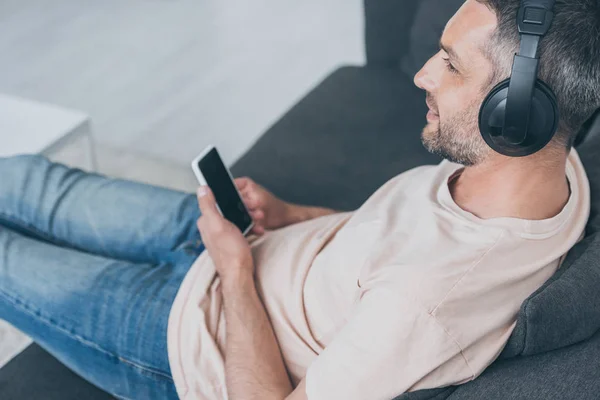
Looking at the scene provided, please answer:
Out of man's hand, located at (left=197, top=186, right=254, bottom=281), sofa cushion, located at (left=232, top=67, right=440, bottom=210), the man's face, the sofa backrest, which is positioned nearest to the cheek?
the man's face

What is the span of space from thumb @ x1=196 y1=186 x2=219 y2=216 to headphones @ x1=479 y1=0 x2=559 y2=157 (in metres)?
0.53

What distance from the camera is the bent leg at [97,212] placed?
4.70ft

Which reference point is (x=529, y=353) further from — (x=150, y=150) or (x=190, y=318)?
(x=150, y=150)

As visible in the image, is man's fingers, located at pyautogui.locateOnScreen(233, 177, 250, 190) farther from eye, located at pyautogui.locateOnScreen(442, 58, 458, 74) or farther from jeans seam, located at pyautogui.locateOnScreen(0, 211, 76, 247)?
eye, located at pyautogui.locateOnScreen(442, 58, 458, 74)

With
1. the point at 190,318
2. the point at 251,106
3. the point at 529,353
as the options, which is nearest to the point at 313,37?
the point at 251,106

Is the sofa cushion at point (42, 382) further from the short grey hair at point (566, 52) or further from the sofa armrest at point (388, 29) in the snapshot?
the sofa armrest at point (388, 29)

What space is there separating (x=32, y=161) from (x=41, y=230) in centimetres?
15

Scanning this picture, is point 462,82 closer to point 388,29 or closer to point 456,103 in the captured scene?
point 456,103

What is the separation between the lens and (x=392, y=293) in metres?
0.97

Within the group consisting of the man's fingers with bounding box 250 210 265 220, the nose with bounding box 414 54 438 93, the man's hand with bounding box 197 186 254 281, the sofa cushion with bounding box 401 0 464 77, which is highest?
the nose with bounding box 414 54 438 93

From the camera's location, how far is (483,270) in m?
1.00

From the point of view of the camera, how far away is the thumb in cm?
133

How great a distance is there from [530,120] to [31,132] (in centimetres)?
136

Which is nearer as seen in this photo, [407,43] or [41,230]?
[41,230]
